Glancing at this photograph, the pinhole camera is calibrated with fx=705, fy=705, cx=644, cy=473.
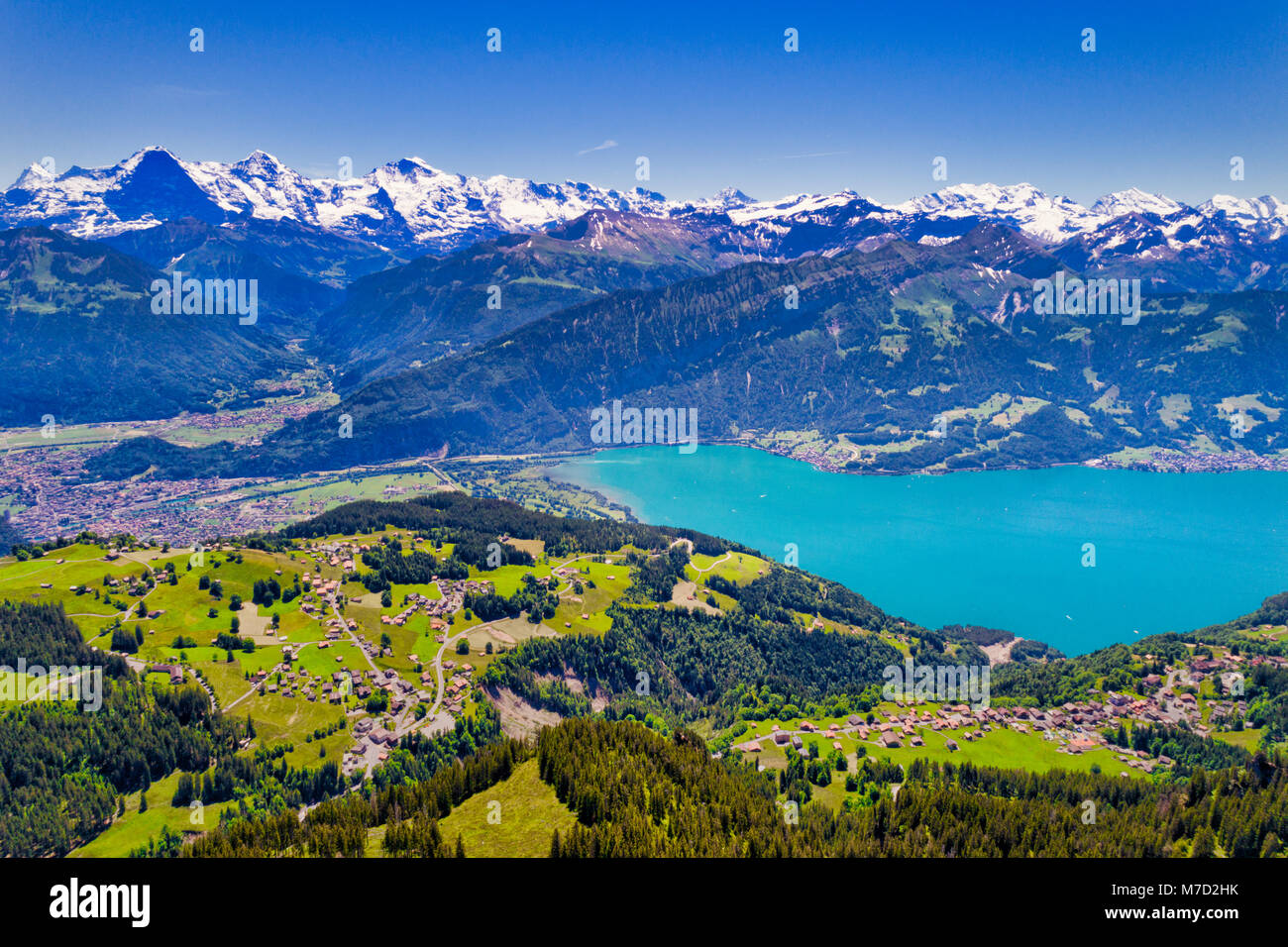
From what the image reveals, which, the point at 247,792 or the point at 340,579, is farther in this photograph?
the point at 340,579

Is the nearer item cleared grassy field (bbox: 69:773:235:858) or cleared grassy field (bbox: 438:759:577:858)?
cleared grassy field (bbox: 438:759:577:858)

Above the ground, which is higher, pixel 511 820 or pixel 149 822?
pixel 511 820

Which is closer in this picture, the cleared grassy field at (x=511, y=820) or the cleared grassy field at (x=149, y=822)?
the cleared grassy field at (x=511, y=820)

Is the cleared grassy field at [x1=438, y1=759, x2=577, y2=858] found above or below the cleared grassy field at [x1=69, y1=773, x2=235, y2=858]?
above

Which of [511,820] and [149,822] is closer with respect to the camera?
[511,820]

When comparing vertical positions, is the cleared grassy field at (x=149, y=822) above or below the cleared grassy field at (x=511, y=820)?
below
